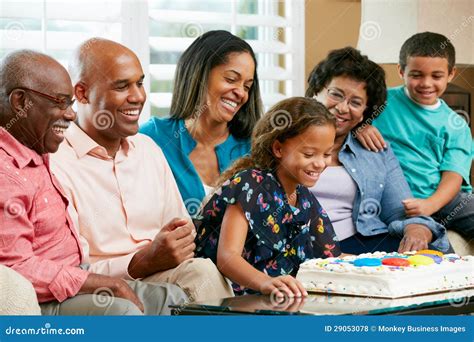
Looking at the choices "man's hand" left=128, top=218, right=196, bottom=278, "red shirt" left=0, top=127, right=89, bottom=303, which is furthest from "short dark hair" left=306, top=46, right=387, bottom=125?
"red shirt" left=0, top=127, right=89, bottom=303

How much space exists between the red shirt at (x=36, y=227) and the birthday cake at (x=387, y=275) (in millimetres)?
574

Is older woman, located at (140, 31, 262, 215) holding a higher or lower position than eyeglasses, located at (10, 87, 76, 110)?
lower

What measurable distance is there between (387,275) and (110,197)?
772 mm

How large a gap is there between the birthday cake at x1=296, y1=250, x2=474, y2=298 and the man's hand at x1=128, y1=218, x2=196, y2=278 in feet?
0.97

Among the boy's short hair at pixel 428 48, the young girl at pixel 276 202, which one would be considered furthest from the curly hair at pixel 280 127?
the boy's short hair at pixel 428 48

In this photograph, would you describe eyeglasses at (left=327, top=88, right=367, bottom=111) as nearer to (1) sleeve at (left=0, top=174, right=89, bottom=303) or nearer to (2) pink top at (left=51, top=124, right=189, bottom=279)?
(2) pink top at (left=51, top=124, right=189, bottom=279)

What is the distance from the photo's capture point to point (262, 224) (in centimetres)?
254

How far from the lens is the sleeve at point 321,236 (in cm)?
272

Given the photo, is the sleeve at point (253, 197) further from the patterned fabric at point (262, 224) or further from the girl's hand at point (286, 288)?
the girl's hand at point (286, 288)

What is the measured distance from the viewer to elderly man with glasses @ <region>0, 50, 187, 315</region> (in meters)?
2.04

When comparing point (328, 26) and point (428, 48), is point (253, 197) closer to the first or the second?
point (428, 48)

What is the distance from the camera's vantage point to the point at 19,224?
203 cm

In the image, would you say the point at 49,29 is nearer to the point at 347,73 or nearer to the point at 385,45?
the point at 347,73

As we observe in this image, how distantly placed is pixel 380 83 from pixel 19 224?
158 centimetres
